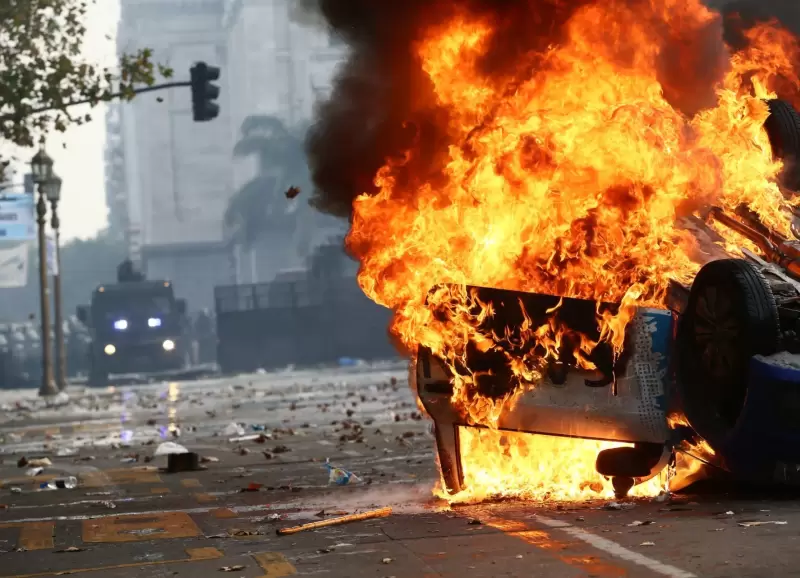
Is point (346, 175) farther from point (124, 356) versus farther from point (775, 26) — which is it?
point (124, 356)

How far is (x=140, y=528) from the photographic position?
8.80m

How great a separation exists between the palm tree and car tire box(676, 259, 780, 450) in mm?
62885

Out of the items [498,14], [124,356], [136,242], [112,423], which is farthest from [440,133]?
[136,242]

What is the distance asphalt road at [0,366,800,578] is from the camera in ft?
21.4

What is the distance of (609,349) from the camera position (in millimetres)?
8188

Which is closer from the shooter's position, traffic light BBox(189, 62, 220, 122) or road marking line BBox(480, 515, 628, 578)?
road marking line BBox(480, 515, 628, 578)

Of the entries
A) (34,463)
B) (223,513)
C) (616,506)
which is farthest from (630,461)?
(34,463)

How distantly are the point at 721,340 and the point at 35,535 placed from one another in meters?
4.85

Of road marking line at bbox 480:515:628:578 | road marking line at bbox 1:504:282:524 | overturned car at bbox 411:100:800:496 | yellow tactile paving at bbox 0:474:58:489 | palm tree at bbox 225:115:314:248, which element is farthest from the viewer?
palm tree at bbox 225:115:314:248

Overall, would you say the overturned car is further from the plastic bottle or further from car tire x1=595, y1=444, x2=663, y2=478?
the plastic bottle

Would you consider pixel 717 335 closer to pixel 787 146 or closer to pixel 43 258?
pixel 787 146

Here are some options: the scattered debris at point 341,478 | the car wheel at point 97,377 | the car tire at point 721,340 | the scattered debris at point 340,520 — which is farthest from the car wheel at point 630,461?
the car wheel at point 97,377

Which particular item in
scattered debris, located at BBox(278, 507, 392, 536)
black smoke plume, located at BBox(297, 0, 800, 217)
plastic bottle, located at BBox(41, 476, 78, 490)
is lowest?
plastic bottle, located at BBox(41, 476, 78, 490)

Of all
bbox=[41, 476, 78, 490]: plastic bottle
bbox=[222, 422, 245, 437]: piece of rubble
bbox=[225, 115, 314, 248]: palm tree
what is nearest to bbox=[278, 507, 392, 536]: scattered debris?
bbox=[41, 476, 78, 490]: plastic bottle
